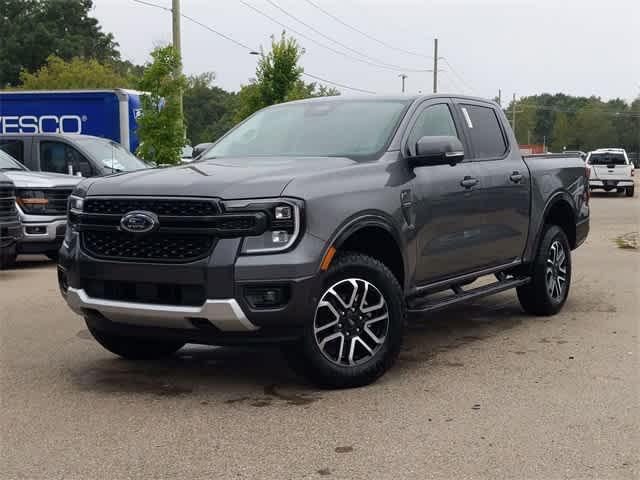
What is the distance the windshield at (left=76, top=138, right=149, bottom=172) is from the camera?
1388 centimetres

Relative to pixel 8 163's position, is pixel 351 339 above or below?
below

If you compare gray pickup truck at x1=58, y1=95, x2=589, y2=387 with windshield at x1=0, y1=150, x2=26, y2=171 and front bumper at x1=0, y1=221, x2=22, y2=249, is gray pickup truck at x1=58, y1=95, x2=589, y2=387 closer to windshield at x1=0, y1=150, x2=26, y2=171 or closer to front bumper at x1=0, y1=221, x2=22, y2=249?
front bumper at x1=0, y1=221, x2=22, y2=249

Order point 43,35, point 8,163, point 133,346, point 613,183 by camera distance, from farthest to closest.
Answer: point 43,35 → point 613,183 → point 8,163 → point 133,346

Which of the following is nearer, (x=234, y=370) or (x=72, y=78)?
(x=234, y=370)

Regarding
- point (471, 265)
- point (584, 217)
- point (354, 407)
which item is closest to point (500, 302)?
point (584, 217)

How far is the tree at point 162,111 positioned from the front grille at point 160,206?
14547mm

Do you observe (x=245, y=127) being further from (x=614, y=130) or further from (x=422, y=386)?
(x=614, y=130)

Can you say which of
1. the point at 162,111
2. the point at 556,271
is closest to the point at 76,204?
the point at 556,271

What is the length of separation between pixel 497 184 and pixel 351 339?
2303 millimetres

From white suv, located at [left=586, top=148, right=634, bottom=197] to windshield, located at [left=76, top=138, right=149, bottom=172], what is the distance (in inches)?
847

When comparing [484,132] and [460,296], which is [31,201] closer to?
[484,132]

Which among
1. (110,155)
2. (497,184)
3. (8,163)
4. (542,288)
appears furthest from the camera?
(110,155)

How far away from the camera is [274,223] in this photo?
5.17 m

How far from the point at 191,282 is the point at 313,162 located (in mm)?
1268
